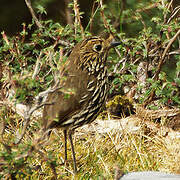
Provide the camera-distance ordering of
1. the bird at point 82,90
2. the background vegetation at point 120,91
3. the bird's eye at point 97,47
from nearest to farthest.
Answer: the bird at point 82,90 → the background vegetation at point 120,91 → the bird's eye at point 97,47

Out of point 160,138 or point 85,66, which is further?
point 160,138

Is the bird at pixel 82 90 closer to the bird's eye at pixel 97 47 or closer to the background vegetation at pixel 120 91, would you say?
the bird's eye at pixel 97 47

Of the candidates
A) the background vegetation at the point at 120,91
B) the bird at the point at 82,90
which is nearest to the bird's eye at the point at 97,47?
the bird at the point at 82,90

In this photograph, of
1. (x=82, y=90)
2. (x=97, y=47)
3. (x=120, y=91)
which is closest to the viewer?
(x=82, y=90)

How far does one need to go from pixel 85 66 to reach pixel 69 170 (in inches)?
37.5

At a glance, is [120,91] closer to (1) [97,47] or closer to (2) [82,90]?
(1) [97,47]

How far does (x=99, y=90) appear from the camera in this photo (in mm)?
4242

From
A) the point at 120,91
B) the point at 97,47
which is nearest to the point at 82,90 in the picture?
the point at 97,47

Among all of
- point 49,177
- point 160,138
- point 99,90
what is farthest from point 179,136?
point 49,177

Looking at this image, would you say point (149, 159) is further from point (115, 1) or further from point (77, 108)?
point (115, 1)

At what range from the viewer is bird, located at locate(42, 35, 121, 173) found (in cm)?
405

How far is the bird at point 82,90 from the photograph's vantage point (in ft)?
13.3

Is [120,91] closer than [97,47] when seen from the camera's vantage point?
No

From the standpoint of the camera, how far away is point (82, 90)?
4.14 meters
